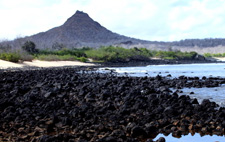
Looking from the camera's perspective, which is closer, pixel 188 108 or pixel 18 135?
pixel 18 135

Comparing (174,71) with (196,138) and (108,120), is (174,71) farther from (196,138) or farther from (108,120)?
(196,138)

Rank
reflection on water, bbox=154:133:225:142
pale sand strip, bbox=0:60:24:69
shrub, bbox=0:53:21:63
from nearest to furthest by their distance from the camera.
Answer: reflection on water, bbox=154:133:225:142 < pale sand strip, bbox=0:60:24:69 < shrub, bbox=0:53:21:63

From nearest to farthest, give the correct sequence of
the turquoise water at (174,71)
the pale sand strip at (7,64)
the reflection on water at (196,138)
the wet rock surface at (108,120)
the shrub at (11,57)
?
the reflection on water at (196,138), the wet rock surface at (108,120), the turquoise water at (174,71), the pale sand strip at (7,64), the shrub at (11,57)

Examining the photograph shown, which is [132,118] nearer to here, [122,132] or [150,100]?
[122,132]

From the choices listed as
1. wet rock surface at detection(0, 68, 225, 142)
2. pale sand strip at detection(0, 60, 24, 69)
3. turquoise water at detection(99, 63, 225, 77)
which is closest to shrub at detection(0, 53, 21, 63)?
pale sand strip at detection(0, 60, 24, 69)

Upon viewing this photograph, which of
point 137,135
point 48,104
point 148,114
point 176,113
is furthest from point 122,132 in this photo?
point 48,104

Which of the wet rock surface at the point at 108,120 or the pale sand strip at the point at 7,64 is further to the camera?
the pale sand strip at the point at 7,64

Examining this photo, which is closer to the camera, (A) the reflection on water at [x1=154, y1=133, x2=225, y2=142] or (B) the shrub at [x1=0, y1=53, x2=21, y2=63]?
(A) the reflection on water at [x1=154, y1=133, x2=225, y2=142]

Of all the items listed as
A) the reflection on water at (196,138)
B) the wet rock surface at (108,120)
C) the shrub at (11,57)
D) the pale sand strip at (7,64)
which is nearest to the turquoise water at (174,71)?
the pale sand strip at (7,64)

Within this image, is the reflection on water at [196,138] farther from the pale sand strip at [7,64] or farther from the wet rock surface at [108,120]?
the pale sand strip at [7,64]

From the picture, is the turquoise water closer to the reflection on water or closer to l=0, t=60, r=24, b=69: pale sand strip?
l=0, t=60, r=24, b=69: pale sand strip

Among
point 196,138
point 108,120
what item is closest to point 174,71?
point 108,120

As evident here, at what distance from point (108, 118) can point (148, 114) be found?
1.35 m

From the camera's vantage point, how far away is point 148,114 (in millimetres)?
12273
